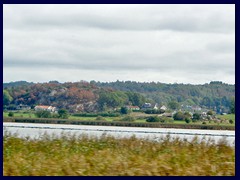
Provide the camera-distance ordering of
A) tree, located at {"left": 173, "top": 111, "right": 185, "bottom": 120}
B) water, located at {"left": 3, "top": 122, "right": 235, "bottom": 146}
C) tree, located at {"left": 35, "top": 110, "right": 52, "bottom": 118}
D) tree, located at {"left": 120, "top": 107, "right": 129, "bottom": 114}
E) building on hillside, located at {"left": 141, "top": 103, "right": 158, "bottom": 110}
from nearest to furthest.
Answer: water, located at {"left": 3, "top": 122, "right": 235, "bottom": 146} < tree, located at {"left": 35, "top": 110, "right": 52, "bottom": 118} < tree, located at {"left": 173, "top": 111, "right": 185, "bottom": 120} < tree, located at {"left": 120, "top": 107, "right": 129, "bottom": 114} < building on hillside, located at {"left": 141, "top": 103, "right": 158, "bottom": 110}

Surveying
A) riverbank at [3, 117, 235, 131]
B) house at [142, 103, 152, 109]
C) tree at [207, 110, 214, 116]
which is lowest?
riverbank at [3, 117, 235, 131]

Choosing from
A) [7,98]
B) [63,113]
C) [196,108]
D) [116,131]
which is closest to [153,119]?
[116,131]

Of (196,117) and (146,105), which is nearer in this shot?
(196,117)

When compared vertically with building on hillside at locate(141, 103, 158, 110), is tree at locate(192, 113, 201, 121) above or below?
below

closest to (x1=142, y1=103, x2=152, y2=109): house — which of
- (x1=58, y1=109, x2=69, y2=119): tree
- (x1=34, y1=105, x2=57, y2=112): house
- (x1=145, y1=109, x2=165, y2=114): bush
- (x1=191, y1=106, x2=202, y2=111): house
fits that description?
(x1=145, y1=109, x2=165, y2=114): bush

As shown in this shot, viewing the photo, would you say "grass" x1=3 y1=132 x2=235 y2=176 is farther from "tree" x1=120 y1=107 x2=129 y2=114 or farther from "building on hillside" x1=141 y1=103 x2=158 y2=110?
"building on hillside" x1=141 y1=103 x2=158 y2=110

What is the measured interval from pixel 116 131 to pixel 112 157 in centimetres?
334

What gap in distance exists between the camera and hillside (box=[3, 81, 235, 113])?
1355 cm

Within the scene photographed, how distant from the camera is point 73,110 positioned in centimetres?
1335

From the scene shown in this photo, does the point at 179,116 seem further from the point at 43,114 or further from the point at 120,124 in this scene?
the point at 43,114

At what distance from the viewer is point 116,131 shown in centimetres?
1335

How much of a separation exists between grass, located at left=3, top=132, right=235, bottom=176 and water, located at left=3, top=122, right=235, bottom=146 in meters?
0.40
